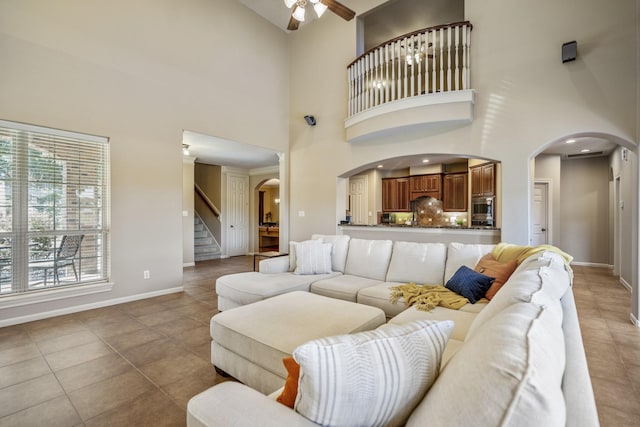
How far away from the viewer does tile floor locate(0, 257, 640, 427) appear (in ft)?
5.85

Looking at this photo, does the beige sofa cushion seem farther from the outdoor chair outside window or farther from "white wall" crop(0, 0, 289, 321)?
the outdoor chair outside window

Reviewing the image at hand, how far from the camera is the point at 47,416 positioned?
1.73m

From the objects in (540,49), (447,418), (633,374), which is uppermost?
(540,49)

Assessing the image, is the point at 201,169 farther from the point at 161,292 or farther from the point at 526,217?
the point at 526,217

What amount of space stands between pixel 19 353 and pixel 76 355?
1.70 ft

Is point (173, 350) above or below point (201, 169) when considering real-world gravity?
below

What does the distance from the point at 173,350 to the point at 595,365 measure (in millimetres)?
3528

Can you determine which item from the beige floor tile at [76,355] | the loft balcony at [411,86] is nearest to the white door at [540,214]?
the loft balcony at [411,86]

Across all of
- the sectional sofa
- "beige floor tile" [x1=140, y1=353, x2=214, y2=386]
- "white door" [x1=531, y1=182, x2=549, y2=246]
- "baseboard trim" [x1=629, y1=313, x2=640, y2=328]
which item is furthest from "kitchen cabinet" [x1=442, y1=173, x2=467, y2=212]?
"beige floor tile" [x1=140, y1=353, x2=214, y2=386]

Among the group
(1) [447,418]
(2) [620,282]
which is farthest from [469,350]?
(2) [620,282]

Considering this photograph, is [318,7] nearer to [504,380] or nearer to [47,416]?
[504,380]

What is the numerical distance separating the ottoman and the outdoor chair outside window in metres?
2.72

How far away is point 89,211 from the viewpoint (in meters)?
3.70

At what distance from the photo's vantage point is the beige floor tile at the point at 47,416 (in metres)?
1.67
